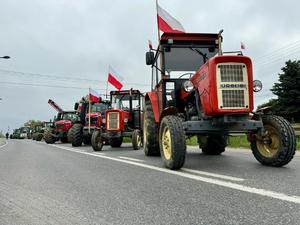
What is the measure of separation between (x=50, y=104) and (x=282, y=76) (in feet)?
106

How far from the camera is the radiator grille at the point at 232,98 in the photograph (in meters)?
5.73

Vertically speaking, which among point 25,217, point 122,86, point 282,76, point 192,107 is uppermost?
point 282,76

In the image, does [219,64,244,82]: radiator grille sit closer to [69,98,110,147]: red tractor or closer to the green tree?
[69,98,110,147]: red tractor

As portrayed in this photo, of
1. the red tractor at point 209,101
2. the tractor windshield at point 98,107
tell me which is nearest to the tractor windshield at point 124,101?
the tractor windshield at point 98,107

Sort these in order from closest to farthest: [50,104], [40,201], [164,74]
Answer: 1. [40,201]
2. [164,74]
3. [50,104]

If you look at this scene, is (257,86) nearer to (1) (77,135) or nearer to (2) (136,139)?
(2) (136,139)

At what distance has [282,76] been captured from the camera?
49.1 m

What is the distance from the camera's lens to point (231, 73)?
5773 millimetres

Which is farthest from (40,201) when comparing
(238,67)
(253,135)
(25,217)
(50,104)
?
(50,104)

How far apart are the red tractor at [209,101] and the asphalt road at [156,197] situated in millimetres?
529

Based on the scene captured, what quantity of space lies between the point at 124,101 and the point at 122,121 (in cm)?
165

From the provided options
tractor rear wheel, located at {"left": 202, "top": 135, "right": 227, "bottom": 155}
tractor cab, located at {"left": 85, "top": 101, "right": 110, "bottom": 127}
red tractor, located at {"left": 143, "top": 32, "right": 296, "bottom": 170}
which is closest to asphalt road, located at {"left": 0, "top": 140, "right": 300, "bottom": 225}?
red tractor, located at {"left": 143, "top": 32, "right": 296, "bottom": 170}

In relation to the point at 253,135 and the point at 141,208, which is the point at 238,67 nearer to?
the point at 253,135

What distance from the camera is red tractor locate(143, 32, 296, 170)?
575 cm
